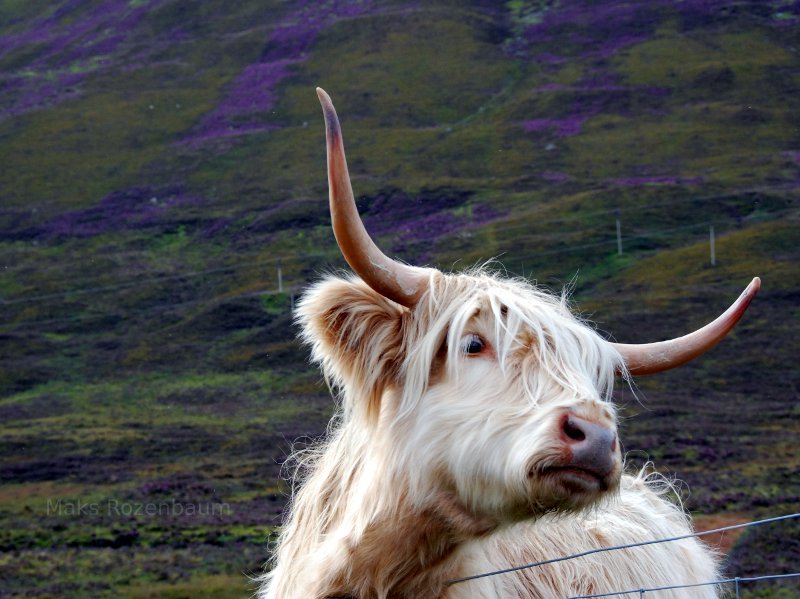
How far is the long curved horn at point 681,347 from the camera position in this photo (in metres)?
4.34

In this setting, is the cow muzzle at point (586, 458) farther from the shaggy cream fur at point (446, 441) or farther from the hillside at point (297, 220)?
the hillside at point (297, 220)

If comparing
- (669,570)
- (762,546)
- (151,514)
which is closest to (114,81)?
(151,514)

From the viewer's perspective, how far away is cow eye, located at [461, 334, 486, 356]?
Answer: 162 inches

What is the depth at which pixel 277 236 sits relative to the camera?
45.3m

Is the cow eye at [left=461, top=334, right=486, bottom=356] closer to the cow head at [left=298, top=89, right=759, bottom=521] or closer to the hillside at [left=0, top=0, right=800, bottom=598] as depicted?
the cow head at [left=298, top=89, right=759, bottom=521]

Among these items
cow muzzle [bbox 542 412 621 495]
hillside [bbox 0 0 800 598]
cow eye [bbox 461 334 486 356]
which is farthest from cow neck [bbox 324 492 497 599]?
hillside [bbox 0 0 800 598]

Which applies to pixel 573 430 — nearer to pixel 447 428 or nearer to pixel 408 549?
pixel 447 428

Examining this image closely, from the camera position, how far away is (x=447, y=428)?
13.0ft

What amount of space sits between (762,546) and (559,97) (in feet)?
151

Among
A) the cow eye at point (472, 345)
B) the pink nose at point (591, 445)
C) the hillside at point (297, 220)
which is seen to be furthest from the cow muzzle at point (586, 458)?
the hillside at point (297, 220)

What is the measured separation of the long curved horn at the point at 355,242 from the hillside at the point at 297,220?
1.39 metres

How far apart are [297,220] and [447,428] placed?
1702 inches

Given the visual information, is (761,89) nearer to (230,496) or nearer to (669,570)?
(230,496)

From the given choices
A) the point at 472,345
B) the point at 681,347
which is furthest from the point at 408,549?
the point at 681,347
